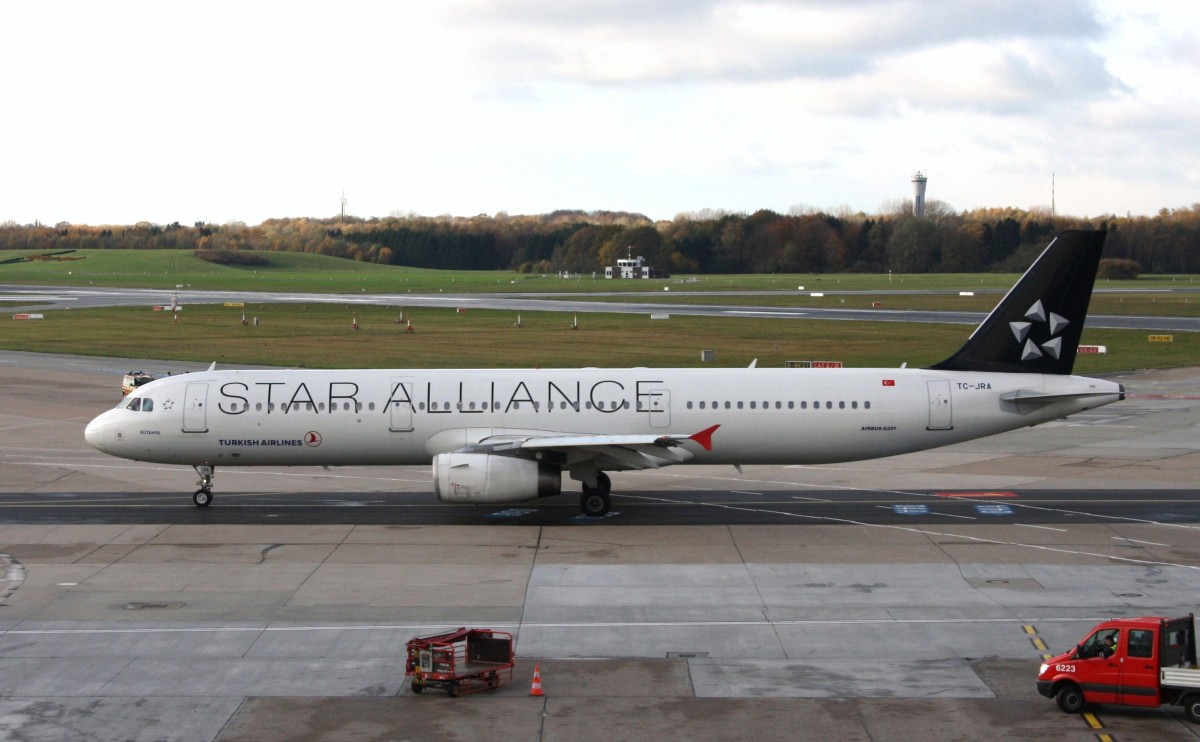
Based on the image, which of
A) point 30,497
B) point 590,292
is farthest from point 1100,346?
point 590,292

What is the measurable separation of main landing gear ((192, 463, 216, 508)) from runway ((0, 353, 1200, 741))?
401 millimetres

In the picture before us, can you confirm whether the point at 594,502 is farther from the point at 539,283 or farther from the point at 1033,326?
the point at 539,283

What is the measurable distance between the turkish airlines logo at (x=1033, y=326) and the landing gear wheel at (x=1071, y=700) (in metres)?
17.6

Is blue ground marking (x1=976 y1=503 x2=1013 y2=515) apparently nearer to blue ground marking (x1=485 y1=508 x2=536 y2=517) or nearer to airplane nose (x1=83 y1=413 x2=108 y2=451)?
blue ground marking (x1=485 y1=508 x2=536 y2=517)

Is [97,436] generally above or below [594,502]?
above

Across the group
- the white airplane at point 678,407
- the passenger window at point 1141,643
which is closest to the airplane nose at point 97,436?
the white airplane at point 678,407

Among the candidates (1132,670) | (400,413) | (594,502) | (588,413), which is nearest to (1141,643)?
(1132,670)

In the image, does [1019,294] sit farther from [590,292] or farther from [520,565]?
[590,292]

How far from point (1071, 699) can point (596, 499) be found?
16620mm

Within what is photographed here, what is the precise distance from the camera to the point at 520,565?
2811 centimetres

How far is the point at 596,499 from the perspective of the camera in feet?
109

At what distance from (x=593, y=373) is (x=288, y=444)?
8.88m

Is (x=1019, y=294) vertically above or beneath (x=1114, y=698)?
above

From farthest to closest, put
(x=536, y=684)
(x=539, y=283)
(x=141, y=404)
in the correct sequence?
(x=539, y=283)
(x=141, y=404)
(x=536, y=684)
